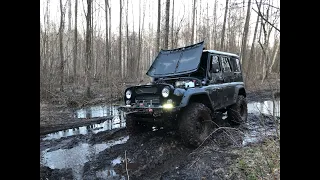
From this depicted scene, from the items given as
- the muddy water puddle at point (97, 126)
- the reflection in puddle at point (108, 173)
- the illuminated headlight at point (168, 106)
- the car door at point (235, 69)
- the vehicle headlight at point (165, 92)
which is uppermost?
the car door at point (235, 69)

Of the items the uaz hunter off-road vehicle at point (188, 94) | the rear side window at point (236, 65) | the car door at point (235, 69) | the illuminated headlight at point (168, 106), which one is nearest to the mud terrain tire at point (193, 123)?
the uaz hunter off-road vehicle at point (188, 94)

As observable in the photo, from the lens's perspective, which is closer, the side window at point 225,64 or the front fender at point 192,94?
the front fender at point 192,94

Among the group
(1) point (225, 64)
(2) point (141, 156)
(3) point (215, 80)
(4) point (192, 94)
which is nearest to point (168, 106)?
(4) point (192, 94)

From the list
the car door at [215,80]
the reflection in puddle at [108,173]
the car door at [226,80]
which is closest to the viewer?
the reflection in puddle at [108,173]

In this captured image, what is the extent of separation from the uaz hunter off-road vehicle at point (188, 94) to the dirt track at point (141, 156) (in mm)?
383

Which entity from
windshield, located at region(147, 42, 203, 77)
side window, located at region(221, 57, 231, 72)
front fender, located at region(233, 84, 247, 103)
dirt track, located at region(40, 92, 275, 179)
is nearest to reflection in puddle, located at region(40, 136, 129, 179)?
dirt track, located at region(40, 92, 275, 179)

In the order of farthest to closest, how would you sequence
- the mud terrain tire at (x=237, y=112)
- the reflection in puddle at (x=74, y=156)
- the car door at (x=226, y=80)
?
the mud terrain tire at (x=237, y=112) < the car door at (x=226, y=80) < the reflection in puddle at (x=74, y=156)

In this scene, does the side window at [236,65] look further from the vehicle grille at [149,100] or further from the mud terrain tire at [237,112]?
the vehicle grille at [149,100]

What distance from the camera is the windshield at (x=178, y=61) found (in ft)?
22.4

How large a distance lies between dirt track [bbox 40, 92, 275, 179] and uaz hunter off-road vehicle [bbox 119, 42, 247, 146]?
1.26 ft

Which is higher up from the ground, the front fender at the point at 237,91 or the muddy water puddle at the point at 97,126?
the front fender at the point at 237,91
